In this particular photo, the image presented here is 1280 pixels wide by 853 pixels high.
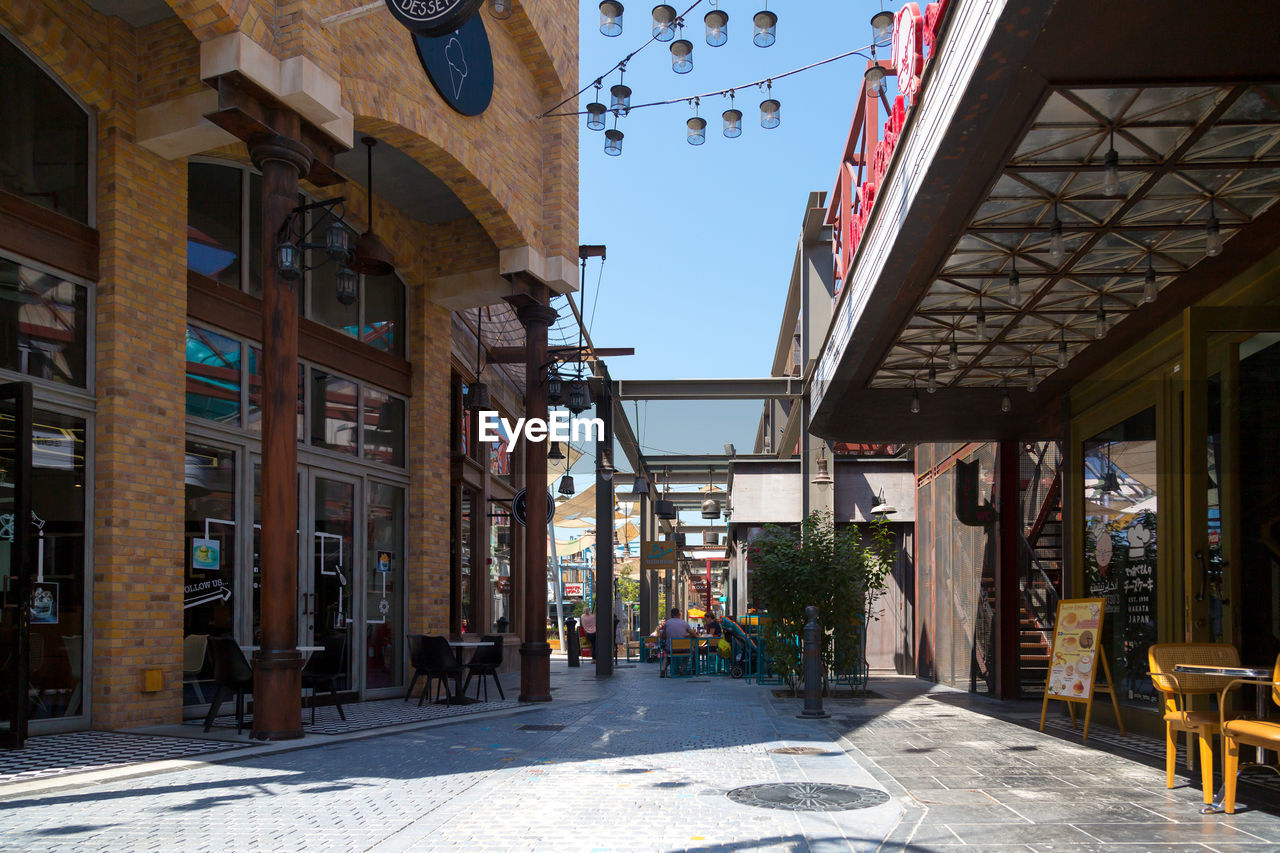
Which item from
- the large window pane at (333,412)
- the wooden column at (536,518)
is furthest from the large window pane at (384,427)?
the wooden column at (536,518)

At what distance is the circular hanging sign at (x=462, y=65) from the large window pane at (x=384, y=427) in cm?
366

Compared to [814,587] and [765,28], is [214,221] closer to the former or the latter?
[765,28]

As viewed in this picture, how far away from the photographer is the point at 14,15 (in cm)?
837

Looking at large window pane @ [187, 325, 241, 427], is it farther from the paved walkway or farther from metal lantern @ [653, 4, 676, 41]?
metal lantern @ [653, 4, 676, 41]

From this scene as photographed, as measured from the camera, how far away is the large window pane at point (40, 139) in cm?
845

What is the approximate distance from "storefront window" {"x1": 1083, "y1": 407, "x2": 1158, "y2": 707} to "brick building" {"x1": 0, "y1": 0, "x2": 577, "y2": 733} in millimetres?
6857

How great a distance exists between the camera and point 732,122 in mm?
11859

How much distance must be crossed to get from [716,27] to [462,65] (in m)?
3.13

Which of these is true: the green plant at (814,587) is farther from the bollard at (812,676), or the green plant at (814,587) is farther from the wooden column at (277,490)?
the wooden column at (277,490)

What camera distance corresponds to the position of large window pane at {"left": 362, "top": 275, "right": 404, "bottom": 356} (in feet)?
44.1

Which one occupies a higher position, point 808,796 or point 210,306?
point 210,306

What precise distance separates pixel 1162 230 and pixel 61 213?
8.45 m

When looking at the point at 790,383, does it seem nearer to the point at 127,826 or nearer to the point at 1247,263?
the point at 1247,263

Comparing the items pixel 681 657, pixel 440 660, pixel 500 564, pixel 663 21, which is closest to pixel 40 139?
pixel 663 21
